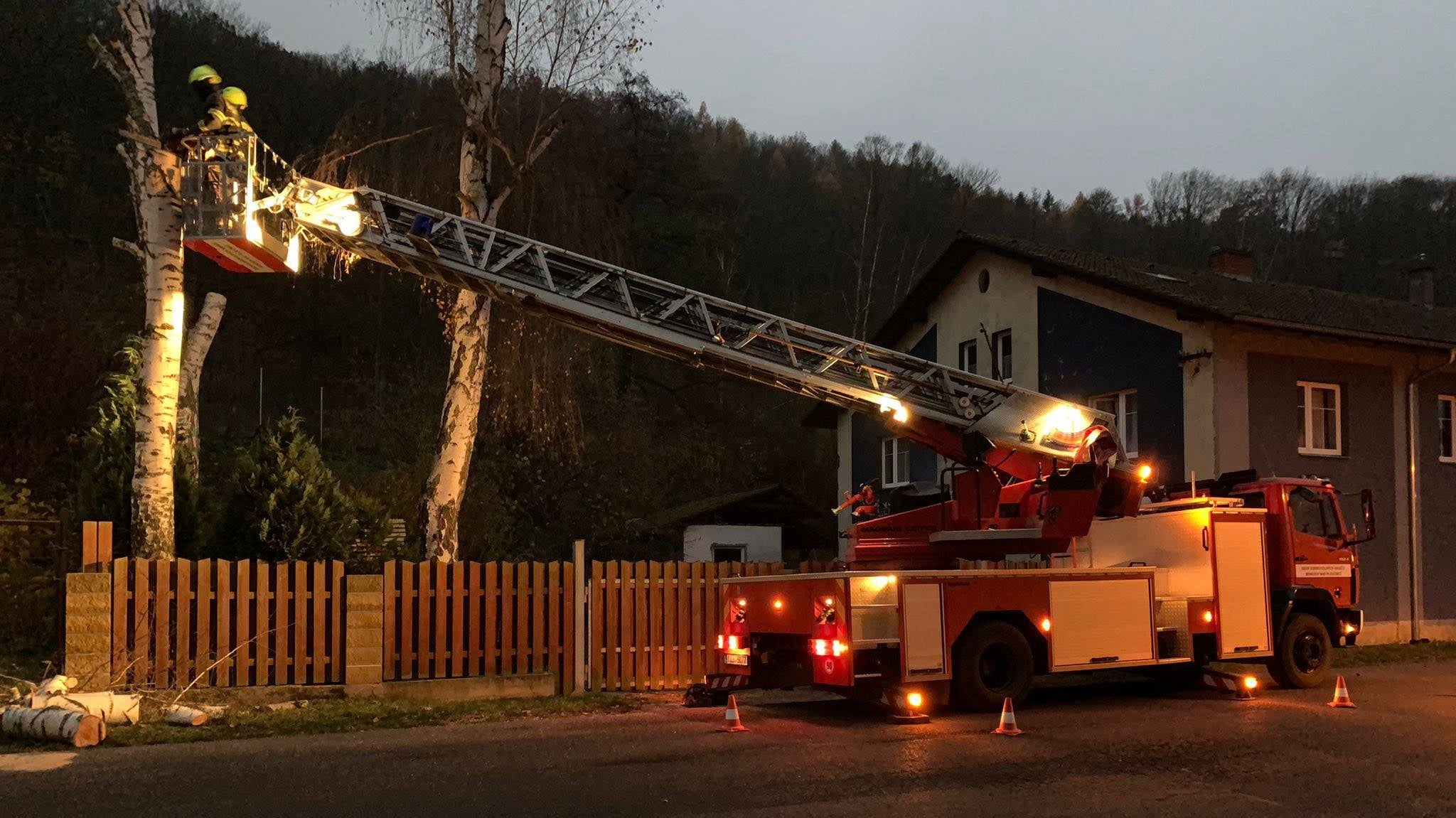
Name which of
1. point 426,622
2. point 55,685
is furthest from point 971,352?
point 55,685

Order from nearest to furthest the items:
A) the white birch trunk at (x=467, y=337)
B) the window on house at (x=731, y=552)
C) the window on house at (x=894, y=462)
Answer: the white birch trunk at (x=467, y=337) → the window on house at (x=894, y=462) → the window on house at (x=731, y=552)

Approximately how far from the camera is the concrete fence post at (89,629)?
11.3 m

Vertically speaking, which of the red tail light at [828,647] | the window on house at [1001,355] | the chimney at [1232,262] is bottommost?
the red tail light at [828,647]

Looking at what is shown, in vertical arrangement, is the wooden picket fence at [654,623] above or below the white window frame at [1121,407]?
below

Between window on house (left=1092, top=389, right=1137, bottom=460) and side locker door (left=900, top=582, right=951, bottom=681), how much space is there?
36.6 feet

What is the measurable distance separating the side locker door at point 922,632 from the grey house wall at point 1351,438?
10.8 meters

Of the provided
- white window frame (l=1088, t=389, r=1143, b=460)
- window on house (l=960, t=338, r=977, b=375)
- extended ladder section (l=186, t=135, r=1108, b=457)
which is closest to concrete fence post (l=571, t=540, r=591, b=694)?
extended ladder section (l=186, t=135, r=1108, b=457)

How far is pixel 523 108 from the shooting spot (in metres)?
17.4

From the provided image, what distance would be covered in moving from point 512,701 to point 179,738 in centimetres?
343

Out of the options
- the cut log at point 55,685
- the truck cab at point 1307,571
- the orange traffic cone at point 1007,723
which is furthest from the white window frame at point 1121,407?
the cut log at point 55,685

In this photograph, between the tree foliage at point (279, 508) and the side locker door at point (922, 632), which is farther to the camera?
the tree foliage at point (279, 508)

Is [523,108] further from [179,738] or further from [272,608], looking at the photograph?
[179,738]

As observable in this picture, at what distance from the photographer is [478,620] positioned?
43.0ft

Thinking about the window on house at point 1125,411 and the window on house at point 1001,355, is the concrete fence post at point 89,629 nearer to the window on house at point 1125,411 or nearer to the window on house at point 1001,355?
the window on house at point 1125,411
